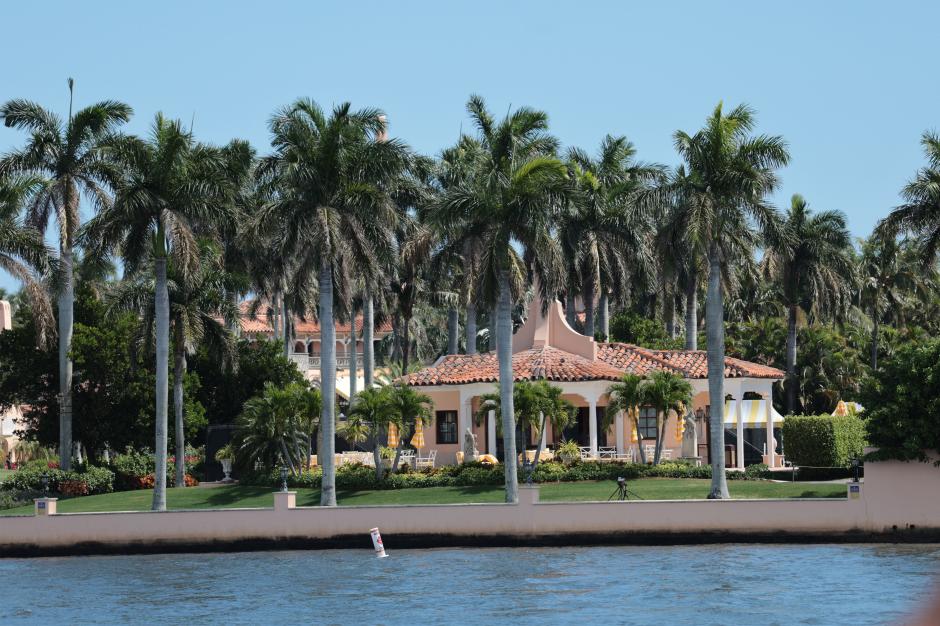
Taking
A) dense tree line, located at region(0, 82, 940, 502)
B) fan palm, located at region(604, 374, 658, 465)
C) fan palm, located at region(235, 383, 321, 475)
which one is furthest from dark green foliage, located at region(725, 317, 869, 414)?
fan palm, located at region(235, 383, 321, 475)

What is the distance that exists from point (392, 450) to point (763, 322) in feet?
111

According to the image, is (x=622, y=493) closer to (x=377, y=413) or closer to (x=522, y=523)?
(x=522, y=523)

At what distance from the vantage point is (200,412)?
5562 centimetres

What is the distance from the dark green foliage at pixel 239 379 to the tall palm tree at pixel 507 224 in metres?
18.1

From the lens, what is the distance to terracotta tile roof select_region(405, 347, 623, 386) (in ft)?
171

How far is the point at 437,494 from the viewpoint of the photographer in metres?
45.7

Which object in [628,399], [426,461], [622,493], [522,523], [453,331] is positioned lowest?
[522,523]

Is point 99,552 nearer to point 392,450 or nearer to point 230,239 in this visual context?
point 392,450

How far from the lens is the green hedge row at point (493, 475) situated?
4750 cm

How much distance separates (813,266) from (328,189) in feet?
100

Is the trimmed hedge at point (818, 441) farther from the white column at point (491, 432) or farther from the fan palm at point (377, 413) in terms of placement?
the fan palm at point (377, 413)

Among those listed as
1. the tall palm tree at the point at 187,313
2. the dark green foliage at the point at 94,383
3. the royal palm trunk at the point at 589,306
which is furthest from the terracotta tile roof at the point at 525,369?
the dark green foliage at the point at 94,383

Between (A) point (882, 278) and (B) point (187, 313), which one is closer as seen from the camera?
(B) point (187, 313)

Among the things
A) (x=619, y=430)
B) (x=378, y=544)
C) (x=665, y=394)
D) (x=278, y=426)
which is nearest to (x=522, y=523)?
(x=378, y=544)
